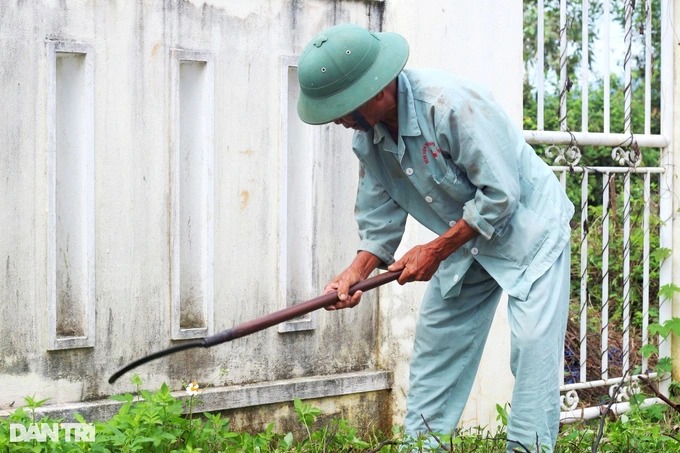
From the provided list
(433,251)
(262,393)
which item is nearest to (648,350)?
(262,393)

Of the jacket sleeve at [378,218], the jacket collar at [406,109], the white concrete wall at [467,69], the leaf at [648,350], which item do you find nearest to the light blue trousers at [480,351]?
the jacket sleeve at [378,218]

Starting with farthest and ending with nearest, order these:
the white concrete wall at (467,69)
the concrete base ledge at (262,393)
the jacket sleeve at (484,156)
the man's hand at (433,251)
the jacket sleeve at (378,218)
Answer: the white concrete wall at (467,69)
the concrete base ledge at (262,393)
the jacket sleeve at (378,218)
the man's hand at (433,251)
the jacket sleeve at (484,156)

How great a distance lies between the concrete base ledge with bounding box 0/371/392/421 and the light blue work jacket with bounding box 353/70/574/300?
101cm

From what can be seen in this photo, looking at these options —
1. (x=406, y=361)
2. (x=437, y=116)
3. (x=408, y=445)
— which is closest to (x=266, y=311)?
(x=406, y=361)

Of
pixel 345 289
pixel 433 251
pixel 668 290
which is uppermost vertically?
pixel 433 251

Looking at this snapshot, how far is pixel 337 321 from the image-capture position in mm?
5031

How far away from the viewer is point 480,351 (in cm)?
427

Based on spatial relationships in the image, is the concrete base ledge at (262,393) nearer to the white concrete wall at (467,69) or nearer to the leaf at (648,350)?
the white concrete wall at (467,69)

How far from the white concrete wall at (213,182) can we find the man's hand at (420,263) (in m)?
1.13

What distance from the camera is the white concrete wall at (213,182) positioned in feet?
13.8

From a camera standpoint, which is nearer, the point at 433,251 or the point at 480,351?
the point at 433,251

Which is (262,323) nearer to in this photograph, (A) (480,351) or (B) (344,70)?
(B) (344,70)

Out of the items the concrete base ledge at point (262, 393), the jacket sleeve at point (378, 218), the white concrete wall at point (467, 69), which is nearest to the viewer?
the jacket sleeve at point (378, 218)

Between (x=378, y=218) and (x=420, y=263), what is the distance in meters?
0.40
